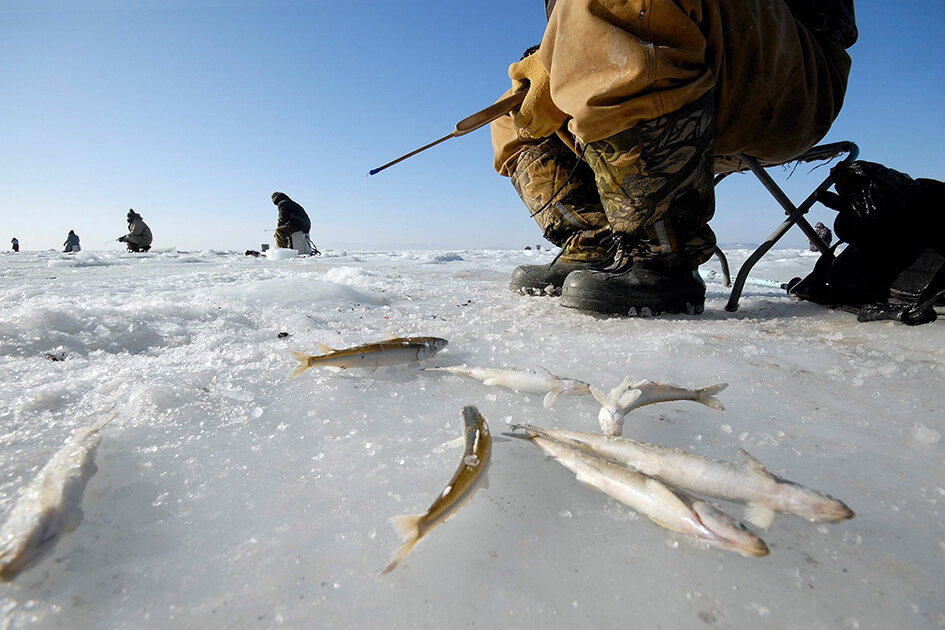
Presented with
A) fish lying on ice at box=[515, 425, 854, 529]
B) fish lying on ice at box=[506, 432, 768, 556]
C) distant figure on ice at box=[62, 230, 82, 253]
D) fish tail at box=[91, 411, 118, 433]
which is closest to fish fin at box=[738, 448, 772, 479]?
fish lying on ice at box=[515, 425, 854, 529]

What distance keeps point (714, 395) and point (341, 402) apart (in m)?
1.07

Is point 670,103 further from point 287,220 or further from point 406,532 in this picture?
point 287,220

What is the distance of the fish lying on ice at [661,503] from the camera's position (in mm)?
654

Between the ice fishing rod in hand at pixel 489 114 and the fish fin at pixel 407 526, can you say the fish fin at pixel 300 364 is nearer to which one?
the fish fin at pixel 407 526

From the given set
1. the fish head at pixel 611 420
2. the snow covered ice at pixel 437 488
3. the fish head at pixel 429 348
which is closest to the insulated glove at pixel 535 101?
the snow covered ice at pixel 437 488

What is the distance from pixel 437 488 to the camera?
0.82m

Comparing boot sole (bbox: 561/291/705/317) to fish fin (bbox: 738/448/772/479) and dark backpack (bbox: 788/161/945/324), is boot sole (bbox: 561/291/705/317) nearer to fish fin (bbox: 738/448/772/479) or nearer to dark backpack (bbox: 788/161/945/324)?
dark backpack (bbox: 788/161/945/324)

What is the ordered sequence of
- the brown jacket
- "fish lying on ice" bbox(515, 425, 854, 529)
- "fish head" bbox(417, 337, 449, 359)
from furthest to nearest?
the brown jacket, "fish head" bbox(417, 337, 449, 359), "fish lying on ice" bbox(515, 425, 854, 529)

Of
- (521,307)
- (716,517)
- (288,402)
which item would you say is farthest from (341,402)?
(521,307)

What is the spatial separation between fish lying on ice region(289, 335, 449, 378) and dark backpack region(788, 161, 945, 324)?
6.96 ft

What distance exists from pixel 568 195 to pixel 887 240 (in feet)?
5.90

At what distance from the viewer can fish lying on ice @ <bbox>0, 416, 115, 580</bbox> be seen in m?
0.64

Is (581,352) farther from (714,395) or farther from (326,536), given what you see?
(326,536)

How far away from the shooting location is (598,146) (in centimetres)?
219
